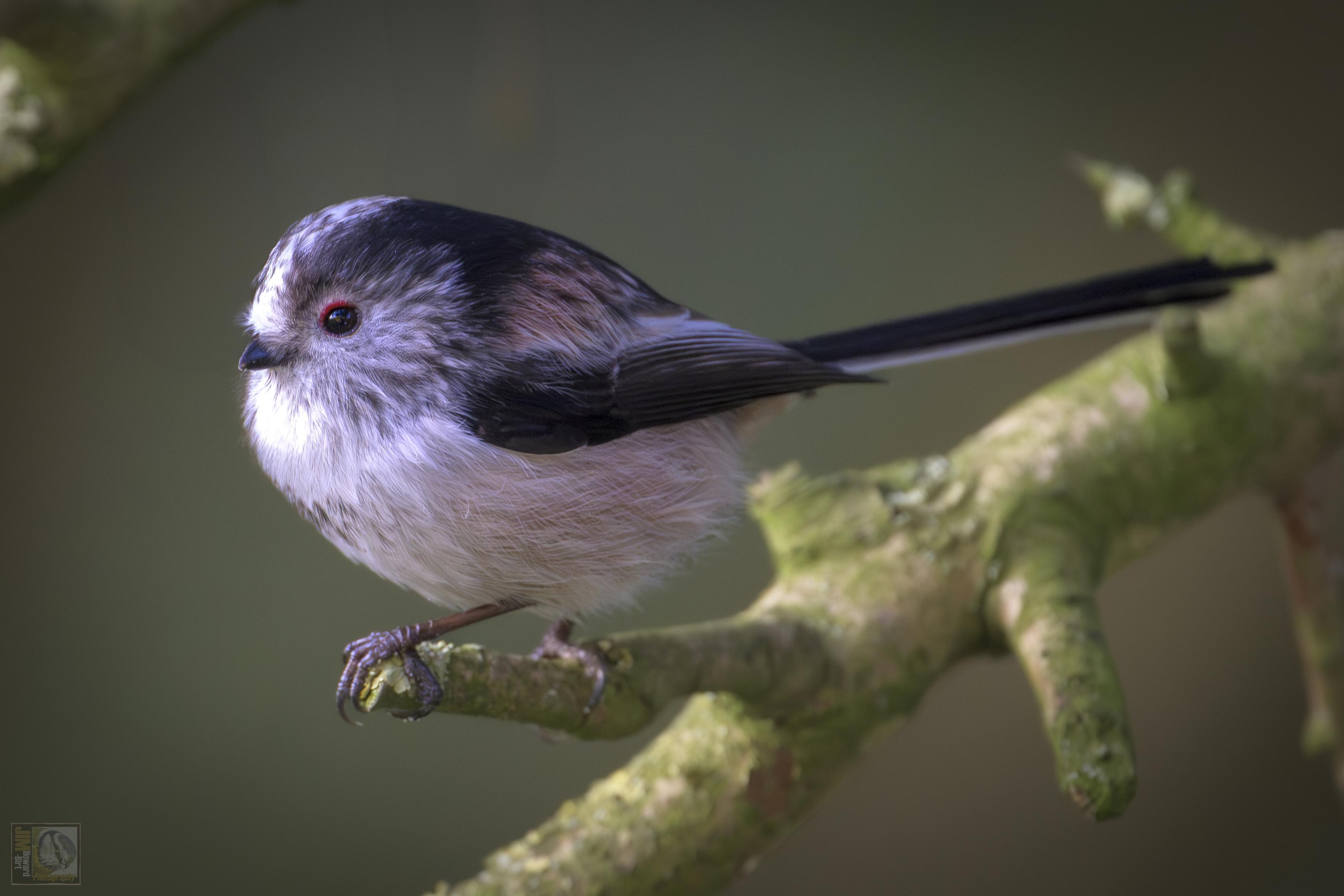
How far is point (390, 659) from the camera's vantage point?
0.94 meters

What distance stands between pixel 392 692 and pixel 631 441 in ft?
1.18

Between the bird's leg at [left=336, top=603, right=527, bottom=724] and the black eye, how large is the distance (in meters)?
0.29

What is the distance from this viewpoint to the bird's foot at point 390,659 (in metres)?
0.90

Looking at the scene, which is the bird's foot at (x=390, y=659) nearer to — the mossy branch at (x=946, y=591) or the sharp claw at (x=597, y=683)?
the mossy branch at (x=946, y=591)

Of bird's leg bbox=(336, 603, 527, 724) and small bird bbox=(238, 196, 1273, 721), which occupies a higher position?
small bird bbox=(238, 196, 1273, 721)

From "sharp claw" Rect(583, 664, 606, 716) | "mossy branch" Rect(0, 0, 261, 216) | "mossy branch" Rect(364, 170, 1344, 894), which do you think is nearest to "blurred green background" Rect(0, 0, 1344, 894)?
"mossy branch" Rect(0, 0, 261, 216)

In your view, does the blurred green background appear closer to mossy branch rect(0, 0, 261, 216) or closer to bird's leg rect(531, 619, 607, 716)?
mossy branch rect(0, 0, 261, 216)

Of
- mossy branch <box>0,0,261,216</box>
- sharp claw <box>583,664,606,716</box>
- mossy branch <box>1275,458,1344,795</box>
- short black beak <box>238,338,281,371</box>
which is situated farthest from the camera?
mossy branch <box>1275,458,1344,795</box>

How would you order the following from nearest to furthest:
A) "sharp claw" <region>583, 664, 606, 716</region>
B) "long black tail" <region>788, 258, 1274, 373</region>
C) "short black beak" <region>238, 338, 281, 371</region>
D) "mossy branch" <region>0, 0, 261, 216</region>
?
"short black beak" <region>238, 338, 281, 371</region> < "sharp claw" <region>583, 664, 606, 716</region> < "long black tail" <region>788, 258, 1274, 373</region> < "mossy branch" <region>0, 0, 261, 216</region>

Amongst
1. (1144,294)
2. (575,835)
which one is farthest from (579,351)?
(1144,294)

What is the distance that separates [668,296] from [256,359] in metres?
1.26

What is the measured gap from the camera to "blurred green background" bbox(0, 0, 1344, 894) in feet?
6.53

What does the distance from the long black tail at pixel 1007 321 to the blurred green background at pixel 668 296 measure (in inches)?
36.8

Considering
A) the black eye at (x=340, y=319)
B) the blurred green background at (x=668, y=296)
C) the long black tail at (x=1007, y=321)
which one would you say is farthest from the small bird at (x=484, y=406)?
the blurred green background at (x=668, y=296)
